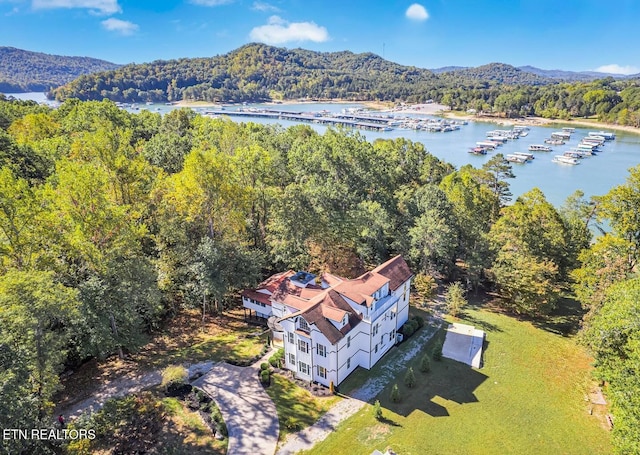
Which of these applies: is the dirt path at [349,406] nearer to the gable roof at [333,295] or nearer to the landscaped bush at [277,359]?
the gable roof at [333,295]

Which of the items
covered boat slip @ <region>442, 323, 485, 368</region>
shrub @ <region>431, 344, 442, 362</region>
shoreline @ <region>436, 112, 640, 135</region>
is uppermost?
shoreline @ <region>436, 112, 640, 135</region>

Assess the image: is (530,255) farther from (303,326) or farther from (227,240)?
(227,240)

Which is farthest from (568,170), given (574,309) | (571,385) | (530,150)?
(571,385)

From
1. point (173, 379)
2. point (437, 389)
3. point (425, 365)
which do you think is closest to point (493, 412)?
point (437, 389)

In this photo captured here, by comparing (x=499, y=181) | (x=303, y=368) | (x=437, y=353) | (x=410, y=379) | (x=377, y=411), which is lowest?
(x=377, y=411)

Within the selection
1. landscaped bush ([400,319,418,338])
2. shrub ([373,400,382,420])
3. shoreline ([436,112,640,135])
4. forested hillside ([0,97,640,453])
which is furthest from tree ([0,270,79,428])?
shoreline ([436,112,640,135])

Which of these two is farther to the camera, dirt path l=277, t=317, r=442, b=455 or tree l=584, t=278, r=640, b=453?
dirt path l=277, t=317, r=442, b=455

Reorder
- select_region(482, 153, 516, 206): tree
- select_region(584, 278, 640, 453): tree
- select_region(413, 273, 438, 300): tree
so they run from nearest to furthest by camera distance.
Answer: select_region(584, 278, 640, 453): tree, select_region(413, 273, 438, 300): tree, select_region(482, 153, 516, 206): tree

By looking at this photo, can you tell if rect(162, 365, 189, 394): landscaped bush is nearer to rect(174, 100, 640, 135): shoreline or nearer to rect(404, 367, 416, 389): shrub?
rect(404, 367, 416, 389): shrub
